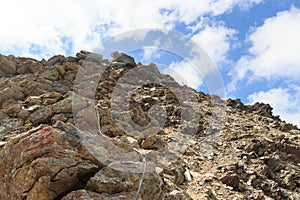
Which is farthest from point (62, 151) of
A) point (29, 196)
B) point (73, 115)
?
point (73, 115)

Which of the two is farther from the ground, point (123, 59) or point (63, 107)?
point (123, 59)

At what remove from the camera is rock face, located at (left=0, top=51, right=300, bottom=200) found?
8773 millimetres

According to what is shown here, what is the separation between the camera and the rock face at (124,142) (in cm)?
877

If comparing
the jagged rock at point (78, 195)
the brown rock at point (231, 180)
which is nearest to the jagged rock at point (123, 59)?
the brown rock at point (231, 180)

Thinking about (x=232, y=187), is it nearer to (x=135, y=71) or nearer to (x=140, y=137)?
(x=140, y=137)

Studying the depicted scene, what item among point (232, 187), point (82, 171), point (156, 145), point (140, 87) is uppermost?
point (140, 87)

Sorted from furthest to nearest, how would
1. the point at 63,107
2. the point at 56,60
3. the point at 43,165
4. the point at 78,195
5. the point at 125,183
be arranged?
the point at 56,60 → the point at 63,107 → the point at 125,183 → the point at 43,165 → the point at 78,195

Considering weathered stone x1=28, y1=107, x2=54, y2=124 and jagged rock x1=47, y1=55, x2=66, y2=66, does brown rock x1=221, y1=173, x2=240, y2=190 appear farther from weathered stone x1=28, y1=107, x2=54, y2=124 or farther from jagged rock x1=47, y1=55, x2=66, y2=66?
jagged rock x1=47, y1=55, x2=66, y2=66

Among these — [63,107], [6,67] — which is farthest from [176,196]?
[6,67]

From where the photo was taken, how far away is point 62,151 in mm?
8953

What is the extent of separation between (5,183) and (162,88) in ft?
78.6

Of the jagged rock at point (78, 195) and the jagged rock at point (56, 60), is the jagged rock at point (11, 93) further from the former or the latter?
the jagged rock at point (78, 195)

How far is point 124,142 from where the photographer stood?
41.7ft

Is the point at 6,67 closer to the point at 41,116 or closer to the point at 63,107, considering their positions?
the point at 41,116
